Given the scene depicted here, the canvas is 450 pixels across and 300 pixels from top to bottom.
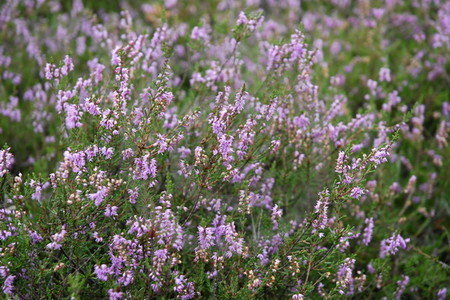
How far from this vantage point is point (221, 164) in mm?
2820

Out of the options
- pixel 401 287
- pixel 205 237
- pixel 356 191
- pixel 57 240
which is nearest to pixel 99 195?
pixel 57 240

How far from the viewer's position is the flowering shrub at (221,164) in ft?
8.80

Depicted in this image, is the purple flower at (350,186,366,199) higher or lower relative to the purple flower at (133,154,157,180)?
lower

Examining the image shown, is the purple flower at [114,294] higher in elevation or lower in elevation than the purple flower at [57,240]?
lower

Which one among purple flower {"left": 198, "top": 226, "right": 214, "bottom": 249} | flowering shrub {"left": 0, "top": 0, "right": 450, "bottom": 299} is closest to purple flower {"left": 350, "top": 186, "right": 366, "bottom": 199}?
flowering shrub {"left": 0, "top": 0, "right": 450, "bottom": 299}

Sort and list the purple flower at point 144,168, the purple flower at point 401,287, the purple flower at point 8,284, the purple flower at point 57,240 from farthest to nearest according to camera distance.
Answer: the purple flower at point 401,287, the purple flower at point 144,168, the purple flower at point 8,284, the purple flower at point 57,240

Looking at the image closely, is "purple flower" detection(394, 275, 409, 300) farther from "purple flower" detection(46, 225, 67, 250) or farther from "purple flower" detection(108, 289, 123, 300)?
"purple flower" detection(46, 225, 67, 250)

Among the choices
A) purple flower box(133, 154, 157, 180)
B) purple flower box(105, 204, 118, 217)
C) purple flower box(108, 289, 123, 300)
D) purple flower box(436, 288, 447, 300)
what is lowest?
purple flower box(108, 289, 123, 300)

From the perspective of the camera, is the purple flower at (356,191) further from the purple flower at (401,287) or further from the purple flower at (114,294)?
the purple flower at (114,294)

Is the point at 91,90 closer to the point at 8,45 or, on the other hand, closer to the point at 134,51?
the point at 134,51

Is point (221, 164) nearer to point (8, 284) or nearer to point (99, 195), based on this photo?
point (99, 195)

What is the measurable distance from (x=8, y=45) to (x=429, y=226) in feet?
16.7

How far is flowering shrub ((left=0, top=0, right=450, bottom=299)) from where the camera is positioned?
2684mm

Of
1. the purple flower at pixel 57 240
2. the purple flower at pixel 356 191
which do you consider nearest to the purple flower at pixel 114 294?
the purple flower at pixel 57 240
